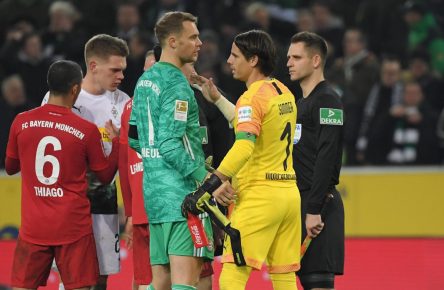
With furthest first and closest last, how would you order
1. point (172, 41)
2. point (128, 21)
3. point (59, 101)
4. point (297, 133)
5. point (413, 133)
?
point (128, 21)
point (413, 133)
point (297, 133)
point (59, 101)
point (172, 41)

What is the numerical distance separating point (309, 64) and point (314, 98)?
269 mm

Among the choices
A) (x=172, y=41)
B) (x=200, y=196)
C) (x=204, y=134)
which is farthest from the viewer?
(x=204, y=134)

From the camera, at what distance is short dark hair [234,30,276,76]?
7070 millimetres

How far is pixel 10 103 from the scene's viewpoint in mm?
14023

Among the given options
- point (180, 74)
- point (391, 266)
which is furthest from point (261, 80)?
point (391, 266)

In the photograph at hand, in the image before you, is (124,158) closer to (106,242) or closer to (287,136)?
(106,242)

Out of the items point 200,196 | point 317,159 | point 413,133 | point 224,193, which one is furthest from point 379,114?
point 200,196

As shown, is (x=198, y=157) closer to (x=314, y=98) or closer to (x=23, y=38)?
(x=314, y=98)

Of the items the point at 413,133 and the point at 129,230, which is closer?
the point at 129,230

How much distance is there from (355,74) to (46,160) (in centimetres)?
766

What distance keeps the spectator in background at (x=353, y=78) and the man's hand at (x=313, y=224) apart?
250 inches

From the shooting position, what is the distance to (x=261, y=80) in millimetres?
7102

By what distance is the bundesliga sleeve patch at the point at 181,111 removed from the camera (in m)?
6.75

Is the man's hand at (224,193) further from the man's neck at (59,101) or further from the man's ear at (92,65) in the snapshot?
the man's ear at (92,65)
